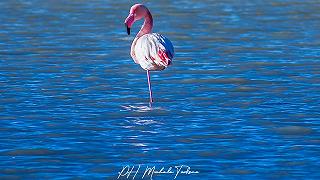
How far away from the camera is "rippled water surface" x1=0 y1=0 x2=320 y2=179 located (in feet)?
30.4

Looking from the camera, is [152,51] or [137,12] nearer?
[152,51]

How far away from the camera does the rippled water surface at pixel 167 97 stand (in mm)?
9258

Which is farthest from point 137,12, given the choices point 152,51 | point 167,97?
point 167,97

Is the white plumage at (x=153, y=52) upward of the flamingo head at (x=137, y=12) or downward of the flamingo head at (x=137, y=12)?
downward

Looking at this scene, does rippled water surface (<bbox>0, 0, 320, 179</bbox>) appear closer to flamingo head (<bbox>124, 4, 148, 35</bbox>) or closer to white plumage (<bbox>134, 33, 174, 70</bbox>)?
white plumage (<bbox>134, 33, 174, 70</bbox>)

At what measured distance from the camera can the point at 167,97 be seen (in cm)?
1236

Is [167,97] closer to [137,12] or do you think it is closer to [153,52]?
[153,52]

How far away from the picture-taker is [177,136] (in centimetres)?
1021

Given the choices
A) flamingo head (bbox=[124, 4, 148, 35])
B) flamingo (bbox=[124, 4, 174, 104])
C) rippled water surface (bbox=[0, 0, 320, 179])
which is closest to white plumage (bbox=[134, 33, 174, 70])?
flamingo (bbox=[124, 4, 174, 104])

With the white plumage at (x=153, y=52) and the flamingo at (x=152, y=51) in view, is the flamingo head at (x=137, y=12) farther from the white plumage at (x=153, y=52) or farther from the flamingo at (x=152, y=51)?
the white plumage at (x=153, y=52)

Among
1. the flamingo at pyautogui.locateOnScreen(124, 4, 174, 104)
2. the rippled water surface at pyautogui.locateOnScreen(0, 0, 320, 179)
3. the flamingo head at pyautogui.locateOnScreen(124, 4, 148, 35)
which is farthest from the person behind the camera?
the flamingo head at pyautogui.locateOnScreen(124, 4, 148, 35)

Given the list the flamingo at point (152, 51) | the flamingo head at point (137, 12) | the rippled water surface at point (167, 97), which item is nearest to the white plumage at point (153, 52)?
the flamingo at point (152, 51)

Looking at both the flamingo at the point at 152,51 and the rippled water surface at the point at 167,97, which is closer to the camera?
the rippled water surface at the point at 167,97

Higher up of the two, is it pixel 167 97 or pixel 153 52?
pixel 153 52
